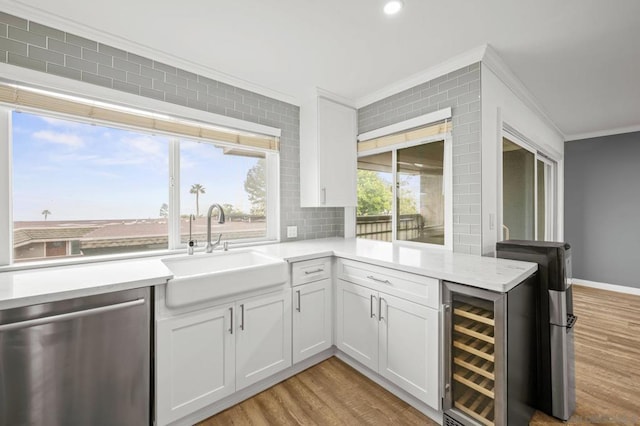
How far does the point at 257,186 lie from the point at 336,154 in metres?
0.90

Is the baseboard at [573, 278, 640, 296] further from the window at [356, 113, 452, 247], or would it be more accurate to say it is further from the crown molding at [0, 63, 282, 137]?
the crown molding at [0, 63, 282, 137]

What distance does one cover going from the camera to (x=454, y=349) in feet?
5.43

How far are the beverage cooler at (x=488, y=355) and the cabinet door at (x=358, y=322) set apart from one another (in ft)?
1.76

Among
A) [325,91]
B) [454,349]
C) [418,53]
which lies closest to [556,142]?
[418,53]

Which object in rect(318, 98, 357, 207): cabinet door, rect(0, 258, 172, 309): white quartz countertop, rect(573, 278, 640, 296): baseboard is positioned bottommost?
rect(573, 278, 640, 296): baseboard

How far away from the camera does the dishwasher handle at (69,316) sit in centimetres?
120

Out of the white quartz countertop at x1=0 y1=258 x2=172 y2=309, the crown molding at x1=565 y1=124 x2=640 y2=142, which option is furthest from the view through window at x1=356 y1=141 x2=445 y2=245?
the crown molding at x1=565 y1=124 x2=640 y2=142

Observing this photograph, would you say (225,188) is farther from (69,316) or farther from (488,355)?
(488,355)

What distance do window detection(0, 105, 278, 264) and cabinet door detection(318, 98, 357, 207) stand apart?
27.1 inches

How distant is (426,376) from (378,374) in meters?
0.46

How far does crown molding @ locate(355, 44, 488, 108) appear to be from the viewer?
2104 mm

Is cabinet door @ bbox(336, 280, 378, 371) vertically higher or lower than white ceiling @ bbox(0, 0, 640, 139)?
lower

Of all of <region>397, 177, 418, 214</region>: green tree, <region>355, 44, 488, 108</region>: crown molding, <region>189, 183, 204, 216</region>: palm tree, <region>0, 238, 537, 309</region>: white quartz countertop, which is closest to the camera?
<region>0, 238, 537, 309</region>: white quartz countertop

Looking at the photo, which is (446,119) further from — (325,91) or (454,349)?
(454,349)
